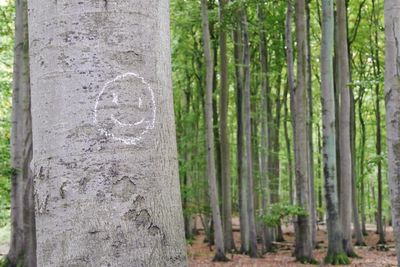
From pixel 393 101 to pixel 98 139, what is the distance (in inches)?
163

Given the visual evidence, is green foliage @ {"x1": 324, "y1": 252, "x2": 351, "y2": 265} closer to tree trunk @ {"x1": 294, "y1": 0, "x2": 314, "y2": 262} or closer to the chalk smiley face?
tree trunk @ {"x1": 294, "y1": 0, "x2": 314, "y2": 262}

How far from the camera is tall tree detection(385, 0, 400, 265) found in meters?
4.62

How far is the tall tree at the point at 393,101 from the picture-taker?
4.62 m

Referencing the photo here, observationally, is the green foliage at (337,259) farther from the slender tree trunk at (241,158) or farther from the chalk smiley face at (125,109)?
the chalk smiley face at (125,109)

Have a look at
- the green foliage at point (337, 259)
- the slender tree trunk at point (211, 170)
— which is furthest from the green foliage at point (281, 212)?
the slender tree trunk at point (211, 170)

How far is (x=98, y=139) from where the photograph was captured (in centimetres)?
119

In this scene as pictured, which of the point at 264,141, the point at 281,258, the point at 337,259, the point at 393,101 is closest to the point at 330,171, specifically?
the point at 337,259

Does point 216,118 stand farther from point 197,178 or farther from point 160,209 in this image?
point 160,209

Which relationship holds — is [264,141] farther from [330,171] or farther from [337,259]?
[337,259]

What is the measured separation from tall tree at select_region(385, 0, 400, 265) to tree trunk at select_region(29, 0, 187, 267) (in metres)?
3.84

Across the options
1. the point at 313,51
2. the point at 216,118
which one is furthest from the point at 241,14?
the point at 313,51

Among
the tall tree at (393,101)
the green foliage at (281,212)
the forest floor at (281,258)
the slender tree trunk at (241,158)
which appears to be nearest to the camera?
the tall tree at (393,101)

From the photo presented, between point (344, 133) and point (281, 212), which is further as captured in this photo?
point (344, 133)

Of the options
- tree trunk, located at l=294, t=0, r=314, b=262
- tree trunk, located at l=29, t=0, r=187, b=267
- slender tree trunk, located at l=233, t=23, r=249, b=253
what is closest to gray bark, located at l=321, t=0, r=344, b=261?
tree trunk, located at l=294, t=0, r=314, b=262
